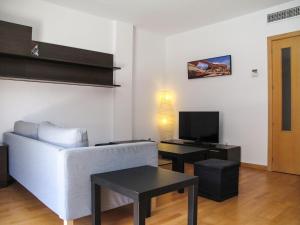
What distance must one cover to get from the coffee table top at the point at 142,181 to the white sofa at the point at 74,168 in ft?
0.34

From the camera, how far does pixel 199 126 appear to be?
15.8ft

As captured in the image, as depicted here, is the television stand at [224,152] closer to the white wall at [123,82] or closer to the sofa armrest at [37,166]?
the white wall at [123,82]

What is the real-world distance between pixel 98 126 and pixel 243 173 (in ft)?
8.69

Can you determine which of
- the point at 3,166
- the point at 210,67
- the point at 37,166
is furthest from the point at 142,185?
the point at 210,67

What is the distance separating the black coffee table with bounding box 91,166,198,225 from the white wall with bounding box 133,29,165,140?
10.7 ft

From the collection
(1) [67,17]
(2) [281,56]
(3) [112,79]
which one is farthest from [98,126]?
(2) [281,56]

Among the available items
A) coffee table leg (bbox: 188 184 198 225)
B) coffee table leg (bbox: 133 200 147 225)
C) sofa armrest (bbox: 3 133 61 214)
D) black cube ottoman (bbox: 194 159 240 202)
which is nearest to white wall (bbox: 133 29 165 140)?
black cube ottoman (bbox: 194 159 240 202)

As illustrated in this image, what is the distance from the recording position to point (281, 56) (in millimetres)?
4078

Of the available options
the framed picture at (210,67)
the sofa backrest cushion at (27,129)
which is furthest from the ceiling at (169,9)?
the sofa backrest cushion at (27,129)

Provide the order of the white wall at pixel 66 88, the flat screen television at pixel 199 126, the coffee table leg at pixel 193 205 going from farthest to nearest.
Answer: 1. the flat screen television at pixel 199 126
2. the white wall at pixel 66 88
3. the coffee table leg at pixel 193 205

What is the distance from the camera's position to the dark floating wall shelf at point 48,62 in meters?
3.49

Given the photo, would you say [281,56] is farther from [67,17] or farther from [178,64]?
[67,17]

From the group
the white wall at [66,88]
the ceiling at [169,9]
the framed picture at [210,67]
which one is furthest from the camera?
the framed picture at [210,67]

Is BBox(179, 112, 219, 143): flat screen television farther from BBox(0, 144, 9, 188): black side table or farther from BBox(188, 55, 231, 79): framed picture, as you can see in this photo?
BBox(0, 144, 9, 188): black side table
